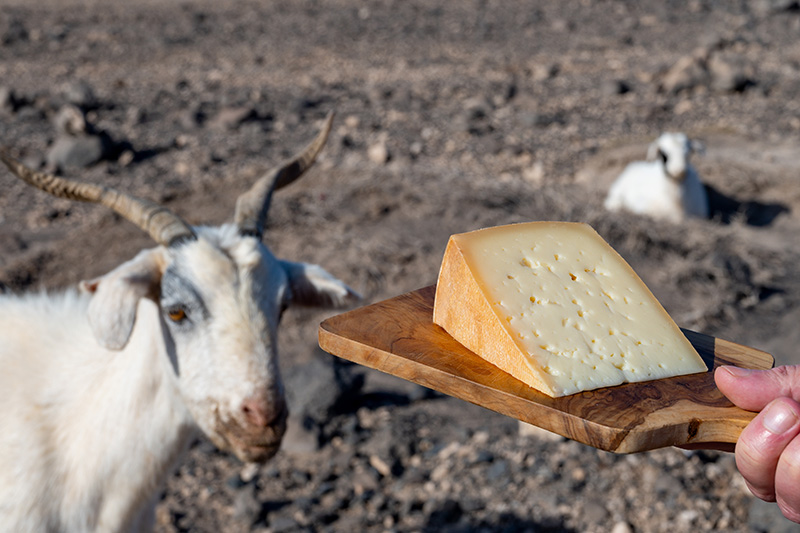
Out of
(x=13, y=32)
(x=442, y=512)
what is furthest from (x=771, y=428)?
(x=13, y=32)

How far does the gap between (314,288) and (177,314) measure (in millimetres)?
667

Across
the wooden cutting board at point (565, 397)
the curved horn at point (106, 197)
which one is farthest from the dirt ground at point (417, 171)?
the wooden cutting board at point (565, 397)

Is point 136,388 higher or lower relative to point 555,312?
lower

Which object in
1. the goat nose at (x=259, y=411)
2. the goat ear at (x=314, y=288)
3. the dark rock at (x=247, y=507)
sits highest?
the goat ear at (x=314, y=288)

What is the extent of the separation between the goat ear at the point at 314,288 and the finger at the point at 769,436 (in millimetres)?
1922

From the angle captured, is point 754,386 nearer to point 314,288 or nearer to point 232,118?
point 314,288

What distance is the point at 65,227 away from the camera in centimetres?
700

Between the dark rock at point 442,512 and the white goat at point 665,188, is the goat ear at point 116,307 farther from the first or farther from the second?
the white goat at point 665,188

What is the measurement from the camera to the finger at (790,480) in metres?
1.80

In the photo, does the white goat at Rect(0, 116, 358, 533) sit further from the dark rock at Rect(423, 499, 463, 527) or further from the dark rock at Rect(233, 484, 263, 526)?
the dark rock at Rect(423, 499, 463, 527)

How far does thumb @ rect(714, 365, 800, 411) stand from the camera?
1.82m

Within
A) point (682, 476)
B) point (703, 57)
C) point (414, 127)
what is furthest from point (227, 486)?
point (703, 57)

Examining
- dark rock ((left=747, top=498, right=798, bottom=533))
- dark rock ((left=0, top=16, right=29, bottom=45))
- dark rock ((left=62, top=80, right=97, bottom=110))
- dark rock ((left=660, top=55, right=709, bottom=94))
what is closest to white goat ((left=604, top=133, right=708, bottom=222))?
dark rock ((left=660, top=55, right=709, bottom=94))

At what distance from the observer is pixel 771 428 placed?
5.84 ft
